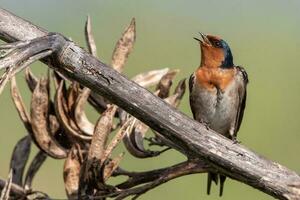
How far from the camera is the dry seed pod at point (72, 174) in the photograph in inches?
145

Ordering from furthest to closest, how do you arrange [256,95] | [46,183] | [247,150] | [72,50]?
[256,95] → [46,183] → [247,150] → [72,50]

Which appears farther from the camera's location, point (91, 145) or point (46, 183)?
point (46, 183)

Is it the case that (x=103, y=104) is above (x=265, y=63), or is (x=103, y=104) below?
below

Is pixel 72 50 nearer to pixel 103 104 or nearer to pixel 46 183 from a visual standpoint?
pixel 103 104

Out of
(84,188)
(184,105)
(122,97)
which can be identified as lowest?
(84,188)

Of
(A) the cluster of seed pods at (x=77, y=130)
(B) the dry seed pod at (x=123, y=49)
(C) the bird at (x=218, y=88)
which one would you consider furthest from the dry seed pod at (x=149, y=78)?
(C) the bird at (x=218, y=88)

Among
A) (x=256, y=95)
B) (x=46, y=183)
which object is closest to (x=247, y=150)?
(x=46, y=183)

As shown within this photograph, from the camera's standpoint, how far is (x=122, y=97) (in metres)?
3.12

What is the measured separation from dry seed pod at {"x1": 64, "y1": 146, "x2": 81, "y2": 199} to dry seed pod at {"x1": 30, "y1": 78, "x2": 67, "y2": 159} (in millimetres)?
113

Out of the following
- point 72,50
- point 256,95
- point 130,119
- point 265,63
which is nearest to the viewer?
point 72,50

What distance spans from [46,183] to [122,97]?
19.6 feet

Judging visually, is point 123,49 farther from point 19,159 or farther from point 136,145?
point 19,159

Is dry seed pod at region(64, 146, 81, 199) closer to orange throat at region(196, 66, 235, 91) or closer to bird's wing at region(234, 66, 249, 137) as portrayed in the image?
orange throat at region(196, 66, 235, 91)

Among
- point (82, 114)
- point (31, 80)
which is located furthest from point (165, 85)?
point (31, 80)
